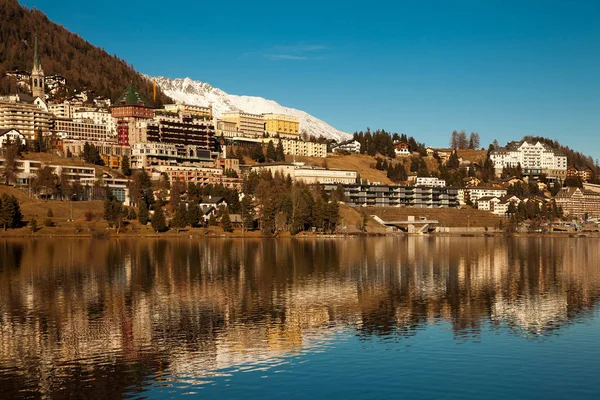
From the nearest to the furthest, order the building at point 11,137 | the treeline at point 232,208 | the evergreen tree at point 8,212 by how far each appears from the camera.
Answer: the evergreen tree at point 8,212 < the treeline at point 232,208 < the building at point 11,137

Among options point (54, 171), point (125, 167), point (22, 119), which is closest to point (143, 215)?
point (54, 171)

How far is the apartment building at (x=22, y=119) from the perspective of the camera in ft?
624

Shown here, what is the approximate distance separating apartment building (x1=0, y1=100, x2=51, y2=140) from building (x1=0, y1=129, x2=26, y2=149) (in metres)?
11.5

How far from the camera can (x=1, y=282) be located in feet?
214

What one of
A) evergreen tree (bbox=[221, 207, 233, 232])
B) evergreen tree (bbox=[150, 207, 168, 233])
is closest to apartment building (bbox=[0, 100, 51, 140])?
evergreen tree (bbox=[150, 207, 168, 233])

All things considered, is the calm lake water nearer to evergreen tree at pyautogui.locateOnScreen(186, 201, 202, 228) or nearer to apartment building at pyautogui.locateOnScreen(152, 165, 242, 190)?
evergreen tree at pyautogui.locateOnScreen(186, 201, 202, 228)

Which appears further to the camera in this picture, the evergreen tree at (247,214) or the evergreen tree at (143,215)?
the evergreen tree at (247,214)

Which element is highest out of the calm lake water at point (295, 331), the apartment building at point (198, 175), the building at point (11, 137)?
the building at point (11, 137)

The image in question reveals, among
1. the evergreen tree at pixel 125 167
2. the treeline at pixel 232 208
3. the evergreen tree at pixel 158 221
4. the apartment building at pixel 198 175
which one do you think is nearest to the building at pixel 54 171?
the evergreen tree at pixel 125 167

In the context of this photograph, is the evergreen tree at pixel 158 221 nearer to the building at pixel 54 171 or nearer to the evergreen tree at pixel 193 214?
the evergreen tree at pixel 193 214

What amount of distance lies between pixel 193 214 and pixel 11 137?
184ft

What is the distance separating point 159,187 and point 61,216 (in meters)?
30.6

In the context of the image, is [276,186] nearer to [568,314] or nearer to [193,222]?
[193,222]

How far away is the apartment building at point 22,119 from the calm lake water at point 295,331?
119141 mm
